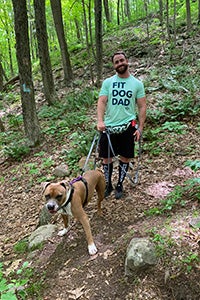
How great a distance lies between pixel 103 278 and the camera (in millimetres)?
3154

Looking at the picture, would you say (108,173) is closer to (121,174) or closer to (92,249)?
(121,174)

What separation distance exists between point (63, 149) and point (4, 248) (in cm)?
327

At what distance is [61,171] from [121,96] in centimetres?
267

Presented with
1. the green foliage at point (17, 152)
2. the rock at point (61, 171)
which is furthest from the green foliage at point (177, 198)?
the green foliage at point (17, 152)

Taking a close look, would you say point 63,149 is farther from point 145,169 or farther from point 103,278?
point 103,278

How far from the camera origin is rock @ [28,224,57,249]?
4.16 metres

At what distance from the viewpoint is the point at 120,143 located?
4355mm

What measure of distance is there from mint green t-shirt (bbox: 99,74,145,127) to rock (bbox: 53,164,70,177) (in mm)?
2223

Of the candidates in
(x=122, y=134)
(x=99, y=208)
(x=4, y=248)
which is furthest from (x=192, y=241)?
(x=4, y=248)

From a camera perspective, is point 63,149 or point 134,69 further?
point 134,69

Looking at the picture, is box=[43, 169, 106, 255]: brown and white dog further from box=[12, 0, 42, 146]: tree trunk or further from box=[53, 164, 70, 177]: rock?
box=[12, 0, 42, 146]: tree trunk

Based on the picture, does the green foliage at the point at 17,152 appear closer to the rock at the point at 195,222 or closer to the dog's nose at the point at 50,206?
the dog's nose at the point at 50,206

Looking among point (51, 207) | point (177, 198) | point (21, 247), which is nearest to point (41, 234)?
point (21, 247)

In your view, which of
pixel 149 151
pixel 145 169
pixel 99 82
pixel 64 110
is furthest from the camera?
pixel 99 82
